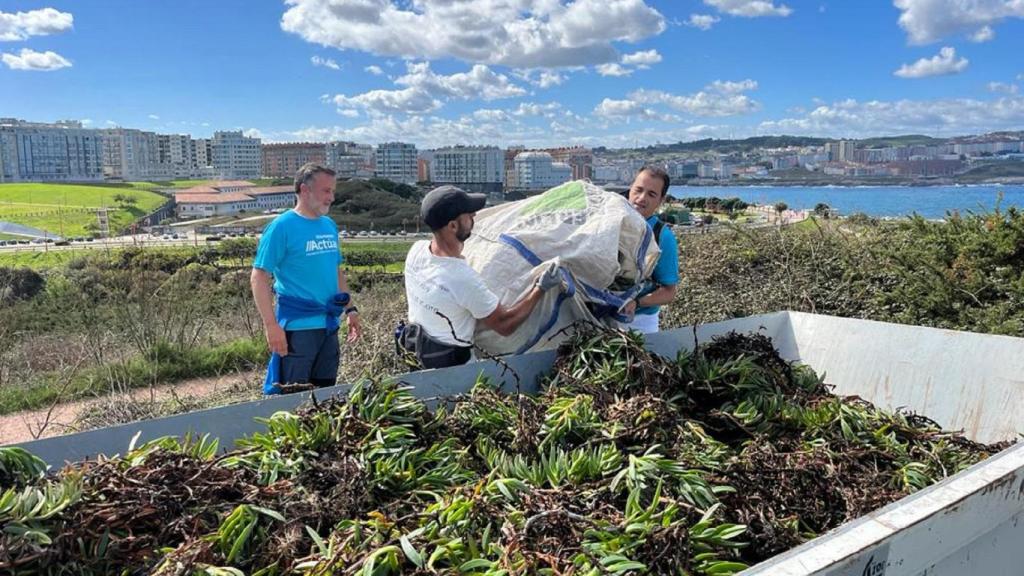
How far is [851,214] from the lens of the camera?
36.0 feet

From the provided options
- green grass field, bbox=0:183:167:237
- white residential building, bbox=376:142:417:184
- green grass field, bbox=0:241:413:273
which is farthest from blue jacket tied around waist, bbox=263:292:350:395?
white residential building, bbox=376:142:417:184

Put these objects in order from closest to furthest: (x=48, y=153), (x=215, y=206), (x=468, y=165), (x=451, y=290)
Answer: (x=451, y=290) → (x=215, y=206) → (x=468, y=165) → (x=48, y=153)

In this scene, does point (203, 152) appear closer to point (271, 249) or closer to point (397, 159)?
point (397, 159)

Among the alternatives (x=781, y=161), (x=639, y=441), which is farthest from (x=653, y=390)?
(x=781, y=161)

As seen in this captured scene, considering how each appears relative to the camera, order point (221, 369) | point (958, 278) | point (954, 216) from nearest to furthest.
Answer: point (958, 278) → point (954, 216) → point (221, 369)

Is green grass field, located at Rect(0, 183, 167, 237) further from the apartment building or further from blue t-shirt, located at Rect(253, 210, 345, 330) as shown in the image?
blue t-shirt, located at Rect(253, 210, 345, 330)

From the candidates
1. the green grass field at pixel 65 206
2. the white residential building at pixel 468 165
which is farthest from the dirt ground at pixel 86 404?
the white residential building at pixel 468 165

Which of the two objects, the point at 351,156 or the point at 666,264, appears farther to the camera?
the point at 351,156

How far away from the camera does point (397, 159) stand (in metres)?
108

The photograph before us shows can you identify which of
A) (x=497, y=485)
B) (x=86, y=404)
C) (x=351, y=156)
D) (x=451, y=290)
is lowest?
(x=86, y=404)

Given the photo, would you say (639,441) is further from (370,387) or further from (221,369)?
(221,369)

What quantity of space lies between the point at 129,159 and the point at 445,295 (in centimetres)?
12318

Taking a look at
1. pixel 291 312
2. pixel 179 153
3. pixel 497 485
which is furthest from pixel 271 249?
pixel 179 153

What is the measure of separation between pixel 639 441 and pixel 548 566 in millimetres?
845
